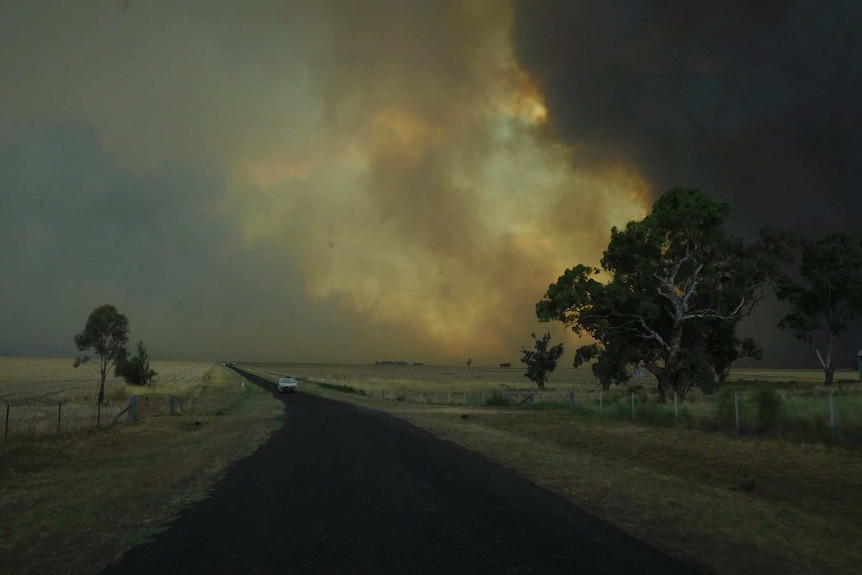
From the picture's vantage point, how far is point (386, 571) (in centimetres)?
649

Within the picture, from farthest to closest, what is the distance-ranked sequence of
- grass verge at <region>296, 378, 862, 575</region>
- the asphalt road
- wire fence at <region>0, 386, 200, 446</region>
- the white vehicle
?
the white vehicle, wire fence at <region>0, 386, 200, 446</region>, grass verge at <region>296, 378, 862, 575</region>, the asphalt road

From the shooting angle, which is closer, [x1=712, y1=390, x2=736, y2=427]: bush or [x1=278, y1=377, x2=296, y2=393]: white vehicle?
[x1=712, y1=390, x2=736, y2=427]: bush

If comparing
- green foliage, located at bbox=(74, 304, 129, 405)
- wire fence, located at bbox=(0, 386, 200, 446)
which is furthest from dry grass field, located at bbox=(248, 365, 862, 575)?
green foliage, located at bbox=(74, 304, 129, 405)

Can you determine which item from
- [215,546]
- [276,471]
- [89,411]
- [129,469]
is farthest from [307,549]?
[89,411]

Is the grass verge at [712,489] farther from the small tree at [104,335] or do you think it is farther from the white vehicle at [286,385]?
the white vehicle at [286,385]

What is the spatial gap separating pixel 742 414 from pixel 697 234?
19.6 meters

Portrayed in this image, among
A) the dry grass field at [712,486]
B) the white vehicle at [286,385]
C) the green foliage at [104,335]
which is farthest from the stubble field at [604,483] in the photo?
the white vehicle at [286,385]

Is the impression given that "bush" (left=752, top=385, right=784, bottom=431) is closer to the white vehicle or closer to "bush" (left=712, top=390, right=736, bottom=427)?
"bush" (left=712, top=390, right=736, bottom=427)

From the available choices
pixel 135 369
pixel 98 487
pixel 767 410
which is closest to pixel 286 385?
pixel 135 369

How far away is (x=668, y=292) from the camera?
39094mm

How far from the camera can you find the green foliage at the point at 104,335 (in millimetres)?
44719

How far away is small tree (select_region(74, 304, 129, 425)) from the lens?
147 feet

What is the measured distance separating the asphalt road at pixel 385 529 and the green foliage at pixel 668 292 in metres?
28.1

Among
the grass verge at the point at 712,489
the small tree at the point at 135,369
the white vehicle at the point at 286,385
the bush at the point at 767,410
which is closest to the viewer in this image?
the grass verge at the point at 712,489
